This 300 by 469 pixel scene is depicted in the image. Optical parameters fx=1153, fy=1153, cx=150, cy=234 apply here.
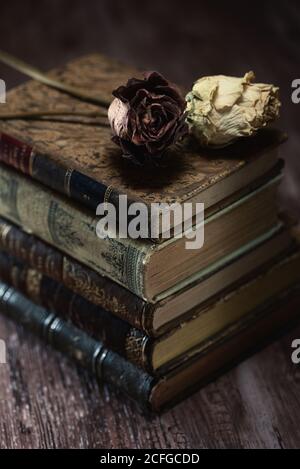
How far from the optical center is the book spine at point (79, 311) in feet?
4.84

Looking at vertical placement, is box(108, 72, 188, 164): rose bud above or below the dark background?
above

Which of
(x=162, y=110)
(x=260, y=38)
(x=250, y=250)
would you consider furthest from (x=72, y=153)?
(x=260, y=38)

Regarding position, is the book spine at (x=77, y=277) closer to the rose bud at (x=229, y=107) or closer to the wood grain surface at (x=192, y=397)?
the wood grain surface at (x=192, y=397)

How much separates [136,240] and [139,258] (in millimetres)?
24

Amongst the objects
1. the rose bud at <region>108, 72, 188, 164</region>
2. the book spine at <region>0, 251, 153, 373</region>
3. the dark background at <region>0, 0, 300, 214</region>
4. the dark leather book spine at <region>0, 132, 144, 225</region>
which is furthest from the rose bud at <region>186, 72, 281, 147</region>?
the dark background at <region>0, 0, 300, 214</region>

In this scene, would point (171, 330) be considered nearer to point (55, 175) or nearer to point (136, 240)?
point (136, 240)

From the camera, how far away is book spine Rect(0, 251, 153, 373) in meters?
1.47

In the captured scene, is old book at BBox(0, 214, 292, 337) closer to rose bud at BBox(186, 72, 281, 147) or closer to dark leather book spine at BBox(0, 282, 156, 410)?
dark leather book spine at BBox(0, 282, 156, 410)

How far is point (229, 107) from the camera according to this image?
1.42m

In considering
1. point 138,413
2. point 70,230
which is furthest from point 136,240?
point 138,413

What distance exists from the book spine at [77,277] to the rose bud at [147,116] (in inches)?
6.9

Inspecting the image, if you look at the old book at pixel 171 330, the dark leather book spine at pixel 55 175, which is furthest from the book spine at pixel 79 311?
the dark leather book spine at pixel 55 175

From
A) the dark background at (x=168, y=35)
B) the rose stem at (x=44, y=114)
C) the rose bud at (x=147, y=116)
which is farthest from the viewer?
the dark background at (x=168, y=35)

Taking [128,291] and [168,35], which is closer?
[128,291]
